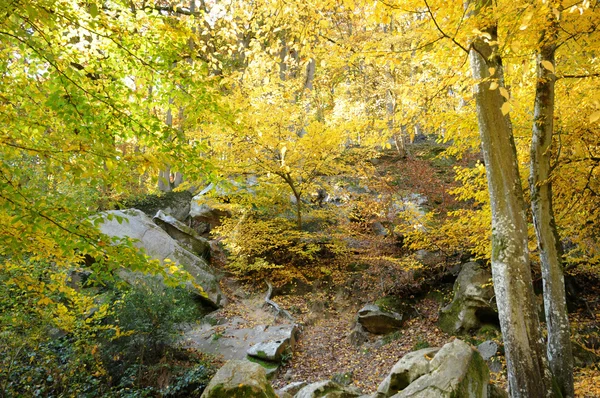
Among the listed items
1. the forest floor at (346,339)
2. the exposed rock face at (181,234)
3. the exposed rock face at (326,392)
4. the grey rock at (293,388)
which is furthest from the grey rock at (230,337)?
the exposed rock face at (181,234)

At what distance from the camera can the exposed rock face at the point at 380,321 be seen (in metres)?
7.84

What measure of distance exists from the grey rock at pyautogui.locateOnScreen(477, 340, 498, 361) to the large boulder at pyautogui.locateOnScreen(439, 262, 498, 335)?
0.61m

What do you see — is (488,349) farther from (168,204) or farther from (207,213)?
(168,204)

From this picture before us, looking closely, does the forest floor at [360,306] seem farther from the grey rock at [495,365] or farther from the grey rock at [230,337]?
the grey rock at [230,337]

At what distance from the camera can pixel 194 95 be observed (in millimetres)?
4113

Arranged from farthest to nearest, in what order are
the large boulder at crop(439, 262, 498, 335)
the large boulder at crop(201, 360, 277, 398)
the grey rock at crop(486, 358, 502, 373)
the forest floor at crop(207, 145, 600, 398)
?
the large boulder at crop(439, 262, 498, 335) → the forest floor at crop(207, 145, 600, 398) → the grey rock at crop(486, 358, 502, 373) → the large boulder at crop(201, 360, 277, 398)

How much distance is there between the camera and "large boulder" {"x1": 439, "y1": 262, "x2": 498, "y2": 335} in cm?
694

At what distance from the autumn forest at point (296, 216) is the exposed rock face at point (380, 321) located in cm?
5

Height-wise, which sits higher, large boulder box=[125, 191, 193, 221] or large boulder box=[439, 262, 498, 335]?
large boulder box=[125, 191, 193, 221]

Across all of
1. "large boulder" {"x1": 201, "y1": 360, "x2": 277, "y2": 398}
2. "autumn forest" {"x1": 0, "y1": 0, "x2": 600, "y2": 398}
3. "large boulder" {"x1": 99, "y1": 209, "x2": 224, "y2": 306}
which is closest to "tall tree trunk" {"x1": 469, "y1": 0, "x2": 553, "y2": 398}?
"autumn forest" {"x1": 0, "y1": 0, "x2": 600, "y2": 398}

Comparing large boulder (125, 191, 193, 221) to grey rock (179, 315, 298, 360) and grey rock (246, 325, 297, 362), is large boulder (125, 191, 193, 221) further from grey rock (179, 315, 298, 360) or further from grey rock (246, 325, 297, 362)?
grey rock (246, 325, 297, 362)

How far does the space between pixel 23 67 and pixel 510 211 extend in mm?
5325

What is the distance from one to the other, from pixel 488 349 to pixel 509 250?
3.60m

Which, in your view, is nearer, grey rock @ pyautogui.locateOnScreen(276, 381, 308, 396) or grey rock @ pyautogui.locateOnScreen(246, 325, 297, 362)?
grey rock @ pyautogui.locateOnScreen(276, 381, 308, 396)
